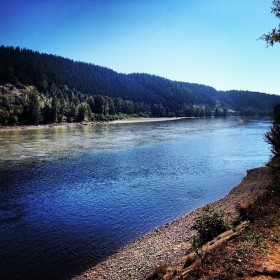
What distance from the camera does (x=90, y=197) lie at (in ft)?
115

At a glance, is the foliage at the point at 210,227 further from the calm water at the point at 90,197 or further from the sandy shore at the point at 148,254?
the calm water at the point at 90,197

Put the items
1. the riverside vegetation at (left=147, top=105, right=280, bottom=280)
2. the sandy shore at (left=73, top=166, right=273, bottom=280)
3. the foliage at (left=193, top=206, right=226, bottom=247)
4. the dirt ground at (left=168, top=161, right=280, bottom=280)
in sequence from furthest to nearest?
the foliage at (left=193, top=206, right=226, bottom=247)
the sandy shore at (left=73, top=166, right=273, bottom=280)
the riverside vegetation at (left=147, top=105, right=280, bottom=280)
the dirt ground at (left=168, top=161, right=280, bottom=280)

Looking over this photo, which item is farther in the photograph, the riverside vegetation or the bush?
the bush

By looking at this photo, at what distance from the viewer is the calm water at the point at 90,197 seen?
2178 cm

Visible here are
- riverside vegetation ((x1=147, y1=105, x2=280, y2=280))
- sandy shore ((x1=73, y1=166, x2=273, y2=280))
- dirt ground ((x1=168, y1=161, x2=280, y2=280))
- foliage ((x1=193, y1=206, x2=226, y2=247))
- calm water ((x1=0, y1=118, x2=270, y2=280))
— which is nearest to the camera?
dirt ground ((x1=168, y1=161, x2=280, y2=280))

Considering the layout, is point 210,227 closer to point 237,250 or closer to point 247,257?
point 237,250

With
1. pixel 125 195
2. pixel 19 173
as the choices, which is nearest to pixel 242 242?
pixel 125 195

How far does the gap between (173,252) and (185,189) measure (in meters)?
18.5

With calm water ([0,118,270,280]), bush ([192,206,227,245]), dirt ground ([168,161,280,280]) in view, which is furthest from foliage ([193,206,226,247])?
calm water ([0,118,270,280])

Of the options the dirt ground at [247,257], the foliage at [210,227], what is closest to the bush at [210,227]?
the foliage at [210,227]

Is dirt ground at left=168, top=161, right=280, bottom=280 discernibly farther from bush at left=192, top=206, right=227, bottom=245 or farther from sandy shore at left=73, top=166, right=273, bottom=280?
sandy shore at left=73, top=166, right=273, bottom=280

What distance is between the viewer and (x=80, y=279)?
17922 mm

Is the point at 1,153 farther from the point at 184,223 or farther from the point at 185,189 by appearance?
the point at 184,223

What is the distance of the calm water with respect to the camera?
2178 centimetres
